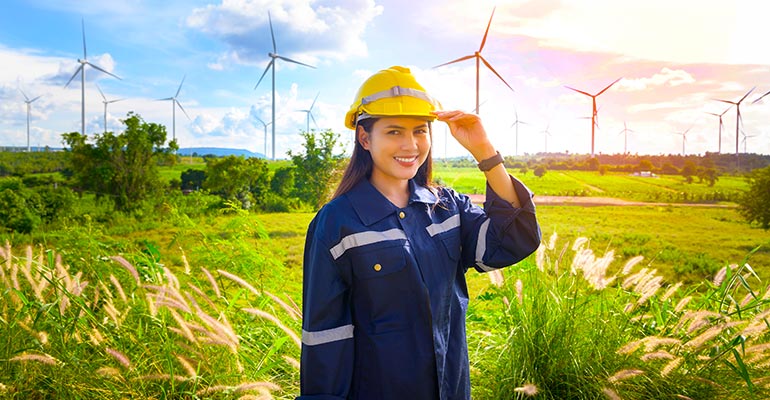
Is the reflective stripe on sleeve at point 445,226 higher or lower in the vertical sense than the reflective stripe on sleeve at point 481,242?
higher

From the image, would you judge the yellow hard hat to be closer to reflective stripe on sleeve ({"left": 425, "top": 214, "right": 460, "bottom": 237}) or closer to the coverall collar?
the coverall collar

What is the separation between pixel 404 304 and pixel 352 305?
267 millimetres

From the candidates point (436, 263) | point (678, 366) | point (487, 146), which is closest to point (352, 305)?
point (436, 263)

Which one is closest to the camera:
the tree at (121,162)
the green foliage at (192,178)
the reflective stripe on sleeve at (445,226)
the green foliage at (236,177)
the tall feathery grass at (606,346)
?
the reflective stripe on sleeve at (445,226)

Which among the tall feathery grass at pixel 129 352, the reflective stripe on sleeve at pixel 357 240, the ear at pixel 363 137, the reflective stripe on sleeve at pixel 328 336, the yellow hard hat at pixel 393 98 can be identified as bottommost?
the tall feathery grass at pixel 129 352

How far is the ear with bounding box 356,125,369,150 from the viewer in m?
2.95

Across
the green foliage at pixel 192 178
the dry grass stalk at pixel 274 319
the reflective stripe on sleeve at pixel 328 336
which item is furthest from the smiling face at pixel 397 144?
the green foliage at pixel 192 178

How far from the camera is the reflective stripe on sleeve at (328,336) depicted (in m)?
2.57

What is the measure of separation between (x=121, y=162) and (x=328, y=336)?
19688mm

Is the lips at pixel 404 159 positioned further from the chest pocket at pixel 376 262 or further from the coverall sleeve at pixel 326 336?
the coverall sleeve at pixel 326 336

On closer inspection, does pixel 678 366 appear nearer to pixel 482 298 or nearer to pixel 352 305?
pixel 482 298

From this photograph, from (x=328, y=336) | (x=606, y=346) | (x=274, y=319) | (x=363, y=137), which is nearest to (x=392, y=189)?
(x=363, y=137)

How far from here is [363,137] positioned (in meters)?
2.97

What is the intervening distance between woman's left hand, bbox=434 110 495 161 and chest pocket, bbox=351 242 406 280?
74 centimetres
